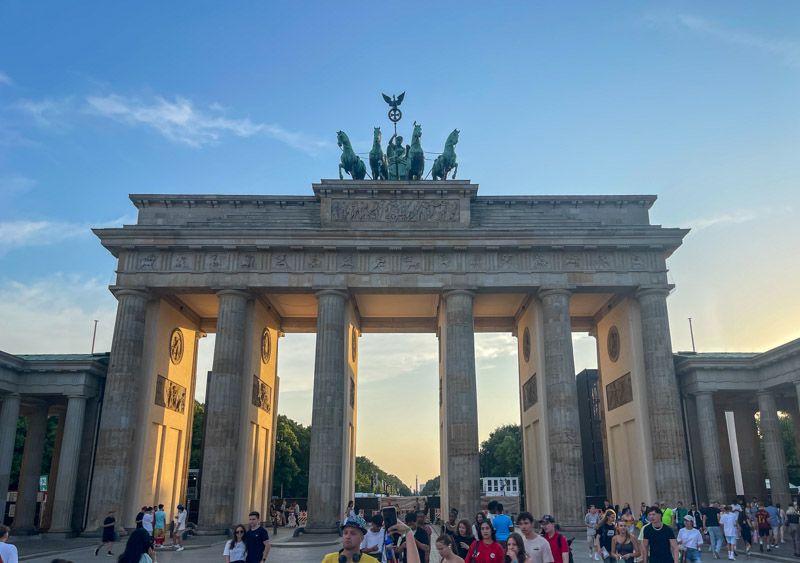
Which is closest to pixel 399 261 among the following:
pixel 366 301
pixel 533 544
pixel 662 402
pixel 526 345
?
pixel 366 301

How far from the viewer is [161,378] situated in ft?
117

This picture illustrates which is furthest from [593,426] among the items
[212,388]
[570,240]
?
[212,388]

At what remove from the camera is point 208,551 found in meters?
25.2

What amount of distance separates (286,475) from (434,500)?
26.6m

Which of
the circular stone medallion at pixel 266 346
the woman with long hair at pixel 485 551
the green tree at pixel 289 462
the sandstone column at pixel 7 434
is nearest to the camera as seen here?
the woman with long hair at pixel 485 551

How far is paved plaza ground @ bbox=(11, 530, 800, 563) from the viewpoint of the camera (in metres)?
21.9

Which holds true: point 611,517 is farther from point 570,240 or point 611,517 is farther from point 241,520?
point 241,520

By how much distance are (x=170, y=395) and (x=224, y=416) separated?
646 cm

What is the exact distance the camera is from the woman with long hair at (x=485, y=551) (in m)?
8.59

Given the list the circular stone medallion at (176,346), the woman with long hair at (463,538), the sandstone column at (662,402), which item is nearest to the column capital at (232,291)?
the circular stone medallion at (176,346)

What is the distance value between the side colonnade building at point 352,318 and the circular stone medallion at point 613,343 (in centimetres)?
23

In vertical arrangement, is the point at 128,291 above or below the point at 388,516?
above

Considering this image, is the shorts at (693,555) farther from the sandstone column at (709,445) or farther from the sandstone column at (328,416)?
the sandstone column at (709,445)

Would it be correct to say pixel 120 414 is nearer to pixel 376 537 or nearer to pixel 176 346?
pixel 176 346
